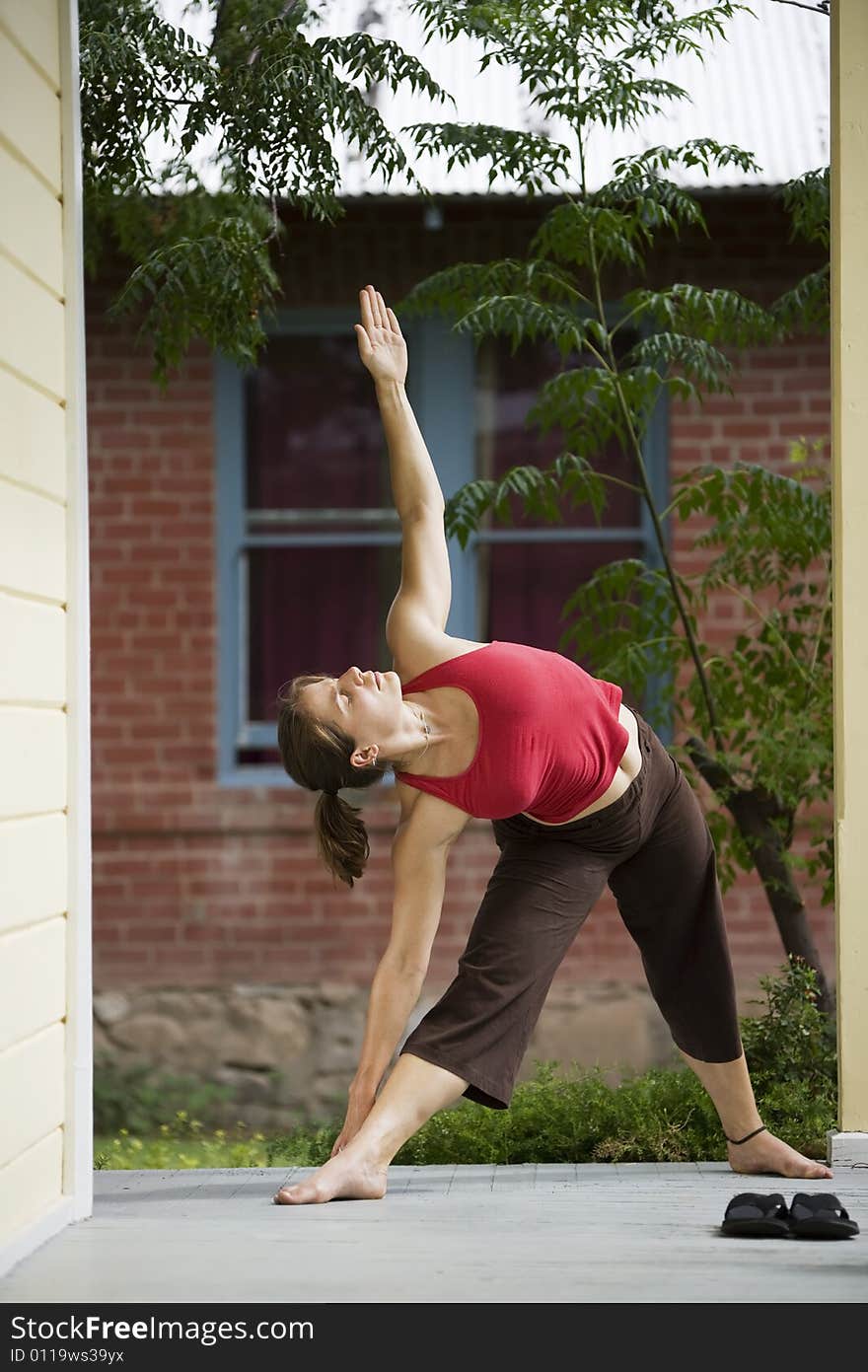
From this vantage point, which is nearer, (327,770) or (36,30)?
(36,30)

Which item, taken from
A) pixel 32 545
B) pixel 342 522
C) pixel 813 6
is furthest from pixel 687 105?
pixel 32 545

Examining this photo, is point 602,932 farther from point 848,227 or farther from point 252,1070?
point 848,227

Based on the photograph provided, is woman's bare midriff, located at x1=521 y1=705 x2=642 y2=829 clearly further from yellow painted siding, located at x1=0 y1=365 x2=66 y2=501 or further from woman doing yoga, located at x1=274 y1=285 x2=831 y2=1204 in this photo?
yellow painted siding, located at x1=0 y1=365 x2=66 y2=501

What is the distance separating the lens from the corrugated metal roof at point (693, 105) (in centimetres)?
479

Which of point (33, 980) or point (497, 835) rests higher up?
point (497, 835)

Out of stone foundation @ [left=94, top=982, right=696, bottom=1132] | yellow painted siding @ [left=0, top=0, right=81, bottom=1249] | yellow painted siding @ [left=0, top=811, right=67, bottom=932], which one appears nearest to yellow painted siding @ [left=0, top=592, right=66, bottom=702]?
yellow painted siding @ [left=0, top=0, right=81, bottom=1249]

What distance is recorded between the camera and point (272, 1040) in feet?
19.3

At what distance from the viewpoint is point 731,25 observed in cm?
562

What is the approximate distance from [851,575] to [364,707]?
114 centimetres

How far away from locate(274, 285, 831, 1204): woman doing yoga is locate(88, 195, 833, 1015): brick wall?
2.50m

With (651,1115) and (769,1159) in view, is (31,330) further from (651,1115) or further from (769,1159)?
(651,1115)

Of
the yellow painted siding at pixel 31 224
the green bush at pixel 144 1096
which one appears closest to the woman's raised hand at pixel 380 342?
the yellow painted siding at pixel 31 224

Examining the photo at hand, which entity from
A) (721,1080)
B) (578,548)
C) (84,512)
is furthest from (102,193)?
(721,1080)
